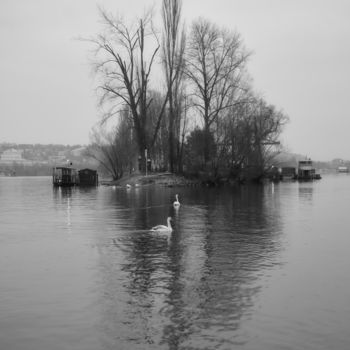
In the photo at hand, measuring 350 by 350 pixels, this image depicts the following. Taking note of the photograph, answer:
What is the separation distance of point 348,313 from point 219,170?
54.8 m

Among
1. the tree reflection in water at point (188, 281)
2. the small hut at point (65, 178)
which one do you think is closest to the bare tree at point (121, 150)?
the small hut at point (65, 178)

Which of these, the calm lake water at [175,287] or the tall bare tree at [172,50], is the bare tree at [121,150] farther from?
the calm lake water at [175,287]

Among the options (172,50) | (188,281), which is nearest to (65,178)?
(172,50)

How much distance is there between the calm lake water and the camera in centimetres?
849

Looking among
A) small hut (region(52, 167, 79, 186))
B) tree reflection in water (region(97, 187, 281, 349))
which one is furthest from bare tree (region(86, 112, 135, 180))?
tree reflection in water (region(97, 187, 281, 349))

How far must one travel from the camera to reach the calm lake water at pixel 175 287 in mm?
8492

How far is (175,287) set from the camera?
1145 cm

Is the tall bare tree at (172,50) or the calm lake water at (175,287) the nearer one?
the calm lake water at (175,287)

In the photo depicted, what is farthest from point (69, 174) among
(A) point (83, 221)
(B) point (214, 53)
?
(A) point (83, 221)

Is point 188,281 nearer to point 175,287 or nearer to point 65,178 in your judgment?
point 175,287

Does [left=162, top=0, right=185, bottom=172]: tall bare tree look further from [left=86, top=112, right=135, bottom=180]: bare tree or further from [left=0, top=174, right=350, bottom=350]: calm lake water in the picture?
[left=0, top=174, right=350, bottom=350]: calm lake water

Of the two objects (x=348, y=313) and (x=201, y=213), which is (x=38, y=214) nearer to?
(x=201, y=213)

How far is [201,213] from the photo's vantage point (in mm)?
27844

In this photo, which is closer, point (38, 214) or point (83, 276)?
point (83, 276)
